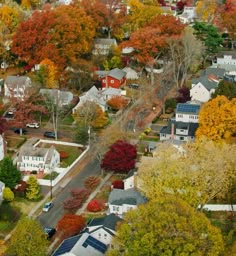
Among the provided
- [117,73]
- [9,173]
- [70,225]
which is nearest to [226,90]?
[117,73]

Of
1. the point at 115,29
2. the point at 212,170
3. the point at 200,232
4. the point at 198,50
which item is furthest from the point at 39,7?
the point at 200,232

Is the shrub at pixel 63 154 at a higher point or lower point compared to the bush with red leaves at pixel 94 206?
higher

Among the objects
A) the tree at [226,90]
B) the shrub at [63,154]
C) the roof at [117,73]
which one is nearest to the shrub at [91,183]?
the shrub at [63,154]

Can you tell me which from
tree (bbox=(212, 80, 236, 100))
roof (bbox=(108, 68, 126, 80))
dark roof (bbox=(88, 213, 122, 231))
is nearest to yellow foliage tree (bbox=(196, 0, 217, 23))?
roof (bbox=(108, 68, 126, 80))

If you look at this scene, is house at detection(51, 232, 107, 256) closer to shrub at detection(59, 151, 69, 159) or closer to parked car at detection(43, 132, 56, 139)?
shrub at detection(59, 151, 69, 159)

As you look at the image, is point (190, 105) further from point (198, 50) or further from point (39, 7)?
point (39, 7)

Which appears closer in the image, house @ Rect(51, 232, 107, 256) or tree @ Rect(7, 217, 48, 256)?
tree @ Rect(7, 217, 48, 256)

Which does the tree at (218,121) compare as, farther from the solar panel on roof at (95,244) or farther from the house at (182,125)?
the solar panel on roof at (95,244)
